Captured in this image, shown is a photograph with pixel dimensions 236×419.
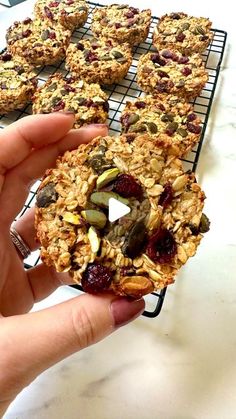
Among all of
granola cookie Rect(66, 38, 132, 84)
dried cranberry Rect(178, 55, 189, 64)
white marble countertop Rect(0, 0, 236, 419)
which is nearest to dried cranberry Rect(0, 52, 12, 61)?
granola cookie Rect(66, 38, 132, 84)

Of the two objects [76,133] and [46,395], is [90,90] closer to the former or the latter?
[76,133]

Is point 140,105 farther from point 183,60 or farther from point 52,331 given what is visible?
point 52,331

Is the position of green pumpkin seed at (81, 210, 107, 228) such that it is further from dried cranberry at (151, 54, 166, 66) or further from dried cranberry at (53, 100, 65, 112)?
dried cranberry at (151, 54, 166, 66)

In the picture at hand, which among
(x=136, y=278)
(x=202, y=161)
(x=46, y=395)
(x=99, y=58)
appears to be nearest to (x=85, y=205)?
(x=136, y=278)

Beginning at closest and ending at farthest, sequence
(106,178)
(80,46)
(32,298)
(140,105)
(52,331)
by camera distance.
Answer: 1. (52,331)
2. (106,178)
3. (32,298)
4. (140,105)
5. (80,46)

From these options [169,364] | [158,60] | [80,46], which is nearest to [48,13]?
[80,46]

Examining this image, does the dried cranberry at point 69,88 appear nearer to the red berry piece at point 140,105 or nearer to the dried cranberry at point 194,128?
the red berry piece at point 140,105
